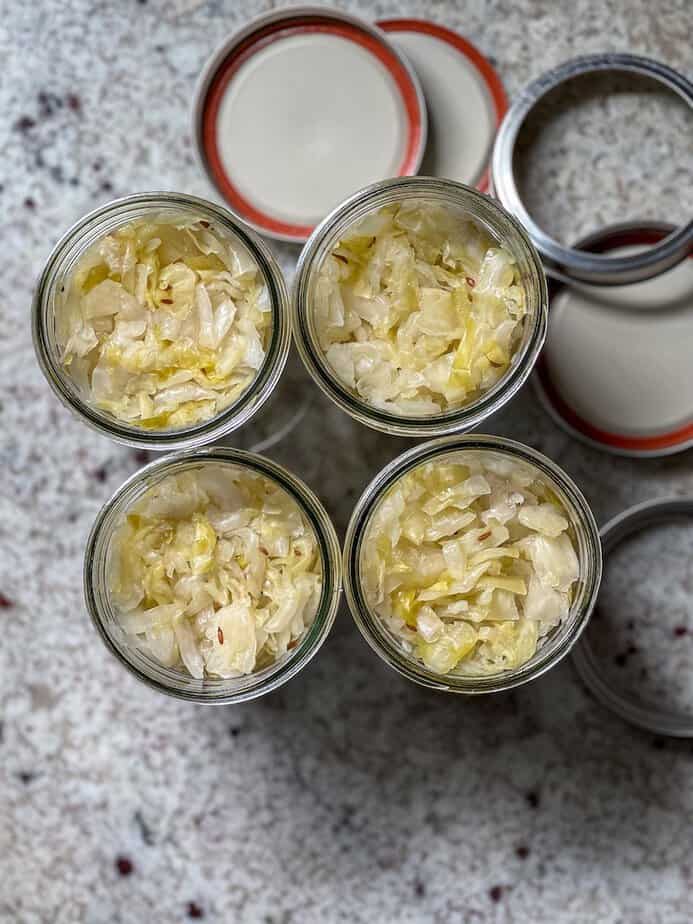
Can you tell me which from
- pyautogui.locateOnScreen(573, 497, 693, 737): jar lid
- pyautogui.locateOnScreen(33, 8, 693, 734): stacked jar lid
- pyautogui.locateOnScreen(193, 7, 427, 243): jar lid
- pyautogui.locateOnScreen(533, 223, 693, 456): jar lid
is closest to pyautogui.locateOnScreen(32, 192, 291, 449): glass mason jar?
pyautogui.locateOnScreen(33, 8, 693, 734): stacked jar lid

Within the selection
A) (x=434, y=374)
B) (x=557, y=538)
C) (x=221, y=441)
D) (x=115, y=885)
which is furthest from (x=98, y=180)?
A: (x=115, y=885)

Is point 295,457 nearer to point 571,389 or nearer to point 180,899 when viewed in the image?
point 571,389

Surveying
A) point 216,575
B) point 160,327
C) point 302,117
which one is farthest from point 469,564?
point 302,117

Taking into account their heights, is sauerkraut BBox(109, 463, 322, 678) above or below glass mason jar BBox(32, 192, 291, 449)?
below

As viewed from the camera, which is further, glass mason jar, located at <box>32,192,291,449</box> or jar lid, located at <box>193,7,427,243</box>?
jar lid, located at <box>193,7,427,243</box>

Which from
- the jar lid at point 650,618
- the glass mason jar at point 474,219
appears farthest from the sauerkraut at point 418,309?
the jar lid at point 650,618

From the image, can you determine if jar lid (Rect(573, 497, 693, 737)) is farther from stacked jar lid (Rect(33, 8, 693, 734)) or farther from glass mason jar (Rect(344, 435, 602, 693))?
glass mason jar (Rect(344, 435, 602, 693))

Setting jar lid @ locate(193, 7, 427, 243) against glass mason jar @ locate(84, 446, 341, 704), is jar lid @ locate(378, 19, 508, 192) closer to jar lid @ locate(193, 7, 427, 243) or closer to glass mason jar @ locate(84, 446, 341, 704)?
jar lid @ locate(193, 7, 427, 243)

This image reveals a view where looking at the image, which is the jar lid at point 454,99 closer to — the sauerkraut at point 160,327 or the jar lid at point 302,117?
the jar lid at point 302,117
